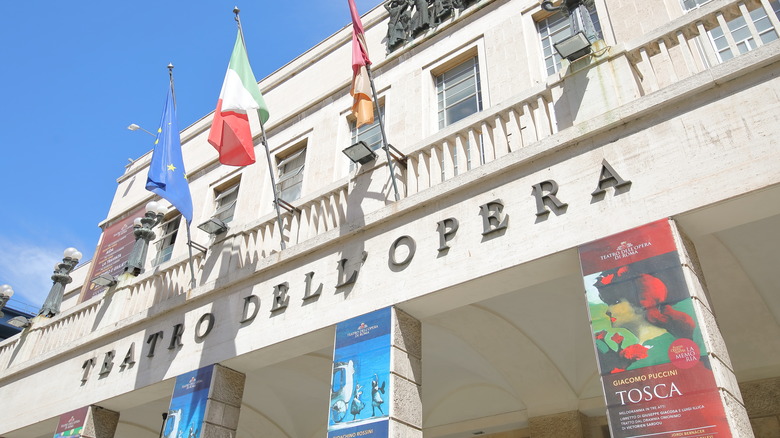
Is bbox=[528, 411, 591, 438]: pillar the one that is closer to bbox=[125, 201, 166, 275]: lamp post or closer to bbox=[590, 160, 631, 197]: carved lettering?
bbox=[590, 160, 631, 197]: carved lettering

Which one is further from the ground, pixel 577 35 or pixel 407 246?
pixel 577 35

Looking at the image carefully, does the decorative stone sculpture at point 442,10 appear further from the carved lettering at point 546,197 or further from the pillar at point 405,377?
the pillar at point 405,377

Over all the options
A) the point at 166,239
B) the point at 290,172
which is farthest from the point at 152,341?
the point at 166,239

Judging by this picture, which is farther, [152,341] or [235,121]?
[152,341]

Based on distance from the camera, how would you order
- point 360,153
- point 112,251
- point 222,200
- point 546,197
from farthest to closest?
point 112,251 < point 222,200 < point 360,153 < point 546,197

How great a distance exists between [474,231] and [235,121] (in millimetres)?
4705

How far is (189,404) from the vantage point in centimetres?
831

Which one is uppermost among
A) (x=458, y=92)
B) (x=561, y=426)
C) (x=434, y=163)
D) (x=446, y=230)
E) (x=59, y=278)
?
(x=458, y=92)

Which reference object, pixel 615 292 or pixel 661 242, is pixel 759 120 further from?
pixel 615 292

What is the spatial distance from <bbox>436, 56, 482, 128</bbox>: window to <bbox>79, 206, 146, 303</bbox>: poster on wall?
896 cm

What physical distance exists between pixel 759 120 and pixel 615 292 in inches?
→ 79.6

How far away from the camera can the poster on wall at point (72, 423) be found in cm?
973

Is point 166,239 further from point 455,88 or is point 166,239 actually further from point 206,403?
point 455,88

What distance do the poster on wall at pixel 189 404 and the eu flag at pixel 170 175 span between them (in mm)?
2931
